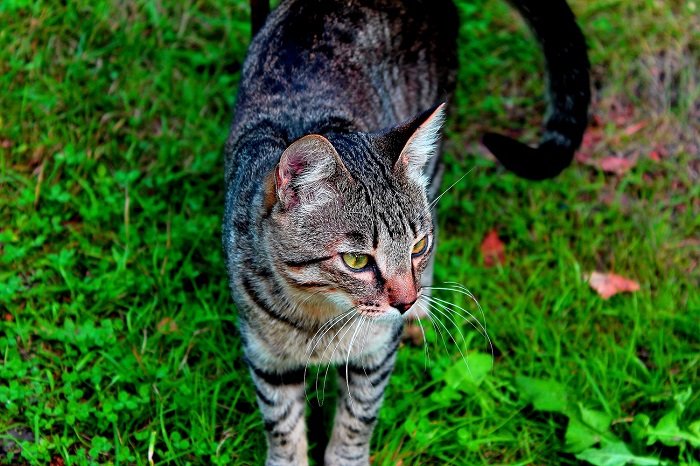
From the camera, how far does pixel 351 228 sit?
8.25 ft

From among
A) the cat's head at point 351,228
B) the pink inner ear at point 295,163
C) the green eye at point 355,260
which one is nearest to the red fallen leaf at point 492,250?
the cat's head at point 351,228

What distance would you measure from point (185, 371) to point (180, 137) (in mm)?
1289

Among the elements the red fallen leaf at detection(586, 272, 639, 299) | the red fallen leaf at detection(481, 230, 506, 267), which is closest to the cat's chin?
the red fallen leaf at detection(481, 230, 506, 267)

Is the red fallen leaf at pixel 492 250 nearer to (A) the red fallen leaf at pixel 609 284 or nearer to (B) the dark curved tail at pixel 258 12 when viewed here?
(A) the red fallen leaf at pixel 609 284

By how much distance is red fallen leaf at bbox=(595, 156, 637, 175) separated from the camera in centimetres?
430

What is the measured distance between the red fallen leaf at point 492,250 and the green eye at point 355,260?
60.3 inches

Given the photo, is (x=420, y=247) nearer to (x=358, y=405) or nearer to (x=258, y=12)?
(x=358, y=405)

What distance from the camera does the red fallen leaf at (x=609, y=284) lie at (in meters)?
3.81

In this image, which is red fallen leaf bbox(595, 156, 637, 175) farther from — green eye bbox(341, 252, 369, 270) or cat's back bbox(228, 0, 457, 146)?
green eye bbox(341, 252, 369, 270)

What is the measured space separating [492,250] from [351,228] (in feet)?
5.41

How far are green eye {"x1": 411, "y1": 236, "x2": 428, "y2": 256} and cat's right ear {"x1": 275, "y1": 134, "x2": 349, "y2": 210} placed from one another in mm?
319

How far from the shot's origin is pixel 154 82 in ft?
13.9

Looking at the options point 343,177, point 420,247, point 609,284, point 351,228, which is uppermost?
point 343,177

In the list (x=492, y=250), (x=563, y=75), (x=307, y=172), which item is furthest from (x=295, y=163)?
(x=492, y=250)
